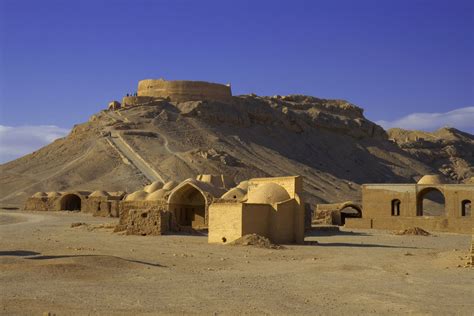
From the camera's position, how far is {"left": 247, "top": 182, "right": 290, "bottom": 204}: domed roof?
22.2 metres

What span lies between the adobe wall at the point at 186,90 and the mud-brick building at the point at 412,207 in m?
37.2

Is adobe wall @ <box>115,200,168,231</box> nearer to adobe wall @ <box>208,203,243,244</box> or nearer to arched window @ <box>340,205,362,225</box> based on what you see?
adobe wall @ <box>208,203,243,244</box>

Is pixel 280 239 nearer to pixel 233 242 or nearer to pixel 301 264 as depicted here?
pixel 233 242

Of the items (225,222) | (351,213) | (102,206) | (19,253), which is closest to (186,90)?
(351,213)

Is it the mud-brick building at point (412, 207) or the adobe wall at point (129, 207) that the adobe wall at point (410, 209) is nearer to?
the mud-brick building at point (412, 207)

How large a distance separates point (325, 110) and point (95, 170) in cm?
3713

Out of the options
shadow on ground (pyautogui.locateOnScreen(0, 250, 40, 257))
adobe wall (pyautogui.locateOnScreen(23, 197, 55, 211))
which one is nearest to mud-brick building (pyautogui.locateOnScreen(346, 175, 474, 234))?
adobe wall (pyautogui.locateOnScreen(23, 197, 55, 211))

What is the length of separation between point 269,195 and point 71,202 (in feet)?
84.2

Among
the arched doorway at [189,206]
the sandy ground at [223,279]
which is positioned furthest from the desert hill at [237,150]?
the sandy ground at [223,279]

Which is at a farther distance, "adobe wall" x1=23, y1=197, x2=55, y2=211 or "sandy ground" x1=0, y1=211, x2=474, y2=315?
"adobe wall" x1=23, y1=197, x2=55, y2=211

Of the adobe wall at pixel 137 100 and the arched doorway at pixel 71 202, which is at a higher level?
the adobe wall at pixel 137 100

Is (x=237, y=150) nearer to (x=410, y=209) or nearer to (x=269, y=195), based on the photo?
(x=410, y=209)

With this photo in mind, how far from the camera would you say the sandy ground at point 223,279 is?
9.76m

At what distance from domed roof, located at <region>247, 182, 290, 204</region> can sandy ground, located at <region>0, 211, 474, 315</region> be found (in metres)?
2.31
